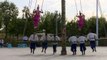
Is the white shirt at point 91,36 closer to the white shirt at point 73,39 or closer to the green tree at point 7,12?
the white shirt at point 73,39

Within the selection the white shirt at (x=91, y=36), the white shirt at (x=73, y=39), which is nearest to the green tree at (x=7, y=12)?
the white shirt at (x=91, y=36)

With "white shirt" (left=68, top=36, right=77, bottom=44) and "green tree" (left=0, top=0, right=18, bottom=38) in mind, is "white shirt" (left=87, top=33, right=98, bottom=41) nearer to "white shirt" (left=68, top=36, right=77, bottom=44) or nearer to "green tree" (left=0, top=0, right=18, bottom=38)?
"white shirt" (left=68, top=36, right=77, bottom=44)

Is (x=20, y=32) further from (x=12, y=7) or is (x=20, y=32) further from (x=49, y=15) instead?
(x=49, y=15)

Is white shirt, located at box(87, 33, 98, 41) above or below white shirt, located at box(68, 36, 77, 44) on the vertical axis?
above

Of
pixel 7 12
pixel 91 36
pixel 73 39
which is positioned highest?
pixel 7 12

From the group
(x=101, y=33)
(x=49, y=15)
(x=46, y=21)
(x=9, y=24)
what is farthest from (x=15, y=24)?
(x=101, y=33)

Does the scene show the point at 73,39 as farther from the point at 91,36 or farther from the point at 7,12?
the point at 7,12

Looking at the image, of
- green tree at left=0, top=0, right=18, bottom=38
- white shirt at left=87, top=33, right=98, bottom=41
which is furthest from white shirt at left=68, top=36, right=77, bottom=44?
green tree at left=0, top=0, right=18, bottom=38

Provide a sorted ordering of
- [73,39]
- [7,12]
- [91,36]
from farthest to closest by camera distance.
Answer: [7,12] < [91,36] < [73,39]

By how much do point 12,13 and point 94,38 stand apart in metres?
57.6

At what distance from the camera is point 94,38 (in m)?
32.7

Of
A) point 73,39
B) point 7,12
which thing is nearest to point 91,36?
point 73,39

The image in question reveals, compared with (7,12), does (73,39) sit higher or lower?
lower

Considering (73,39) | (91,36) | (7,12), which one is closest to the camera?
(73,39)
